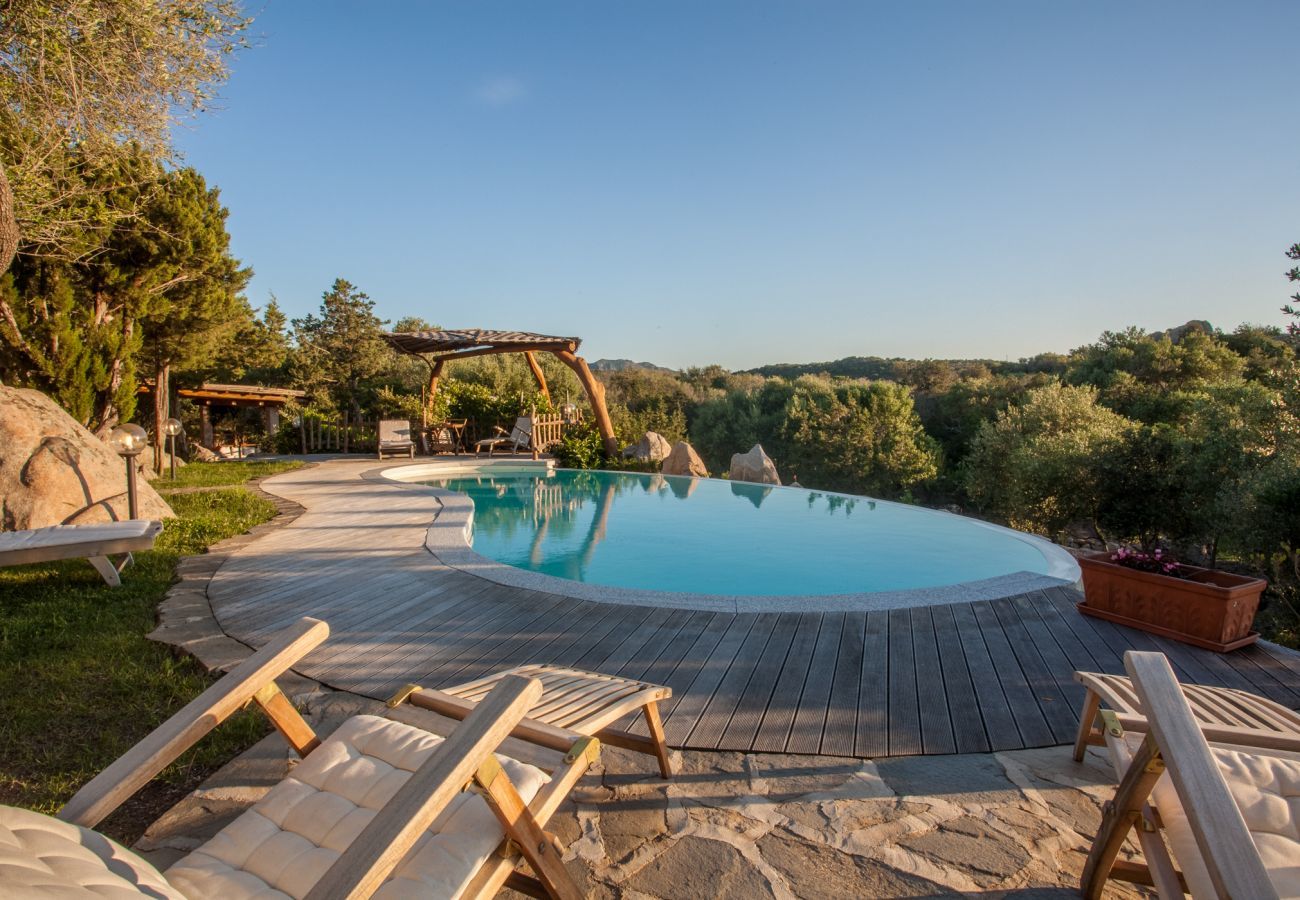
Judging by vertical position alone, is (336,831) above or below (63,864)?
below

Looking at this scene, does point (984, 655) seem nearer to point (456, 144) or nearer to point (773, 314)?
point (456, 144)

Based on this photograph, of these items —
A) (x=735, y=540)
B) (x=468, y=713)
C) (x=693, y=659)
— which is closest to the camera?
(x=468, y=713)

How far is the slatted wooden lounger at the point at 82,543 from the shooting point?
13.1 feet

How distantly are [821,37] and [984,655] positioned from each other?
10.5 metres

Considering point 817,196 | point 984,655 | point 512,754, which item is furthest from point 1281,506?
point 817,196

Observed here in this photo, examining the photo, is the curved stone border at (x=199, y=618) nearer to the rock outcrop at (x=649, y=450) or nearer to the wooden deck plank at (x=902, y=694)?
the wooden deck plank at (x=902, y=694)

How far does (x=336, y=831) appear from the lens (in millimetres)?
1507

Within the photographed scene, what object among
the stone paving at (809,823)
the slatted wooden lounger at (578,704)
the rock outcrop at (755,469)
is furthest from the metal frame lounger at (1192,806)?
the rock outcrop at (755,469)

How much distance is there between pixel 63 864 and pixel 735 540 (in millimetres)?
7291

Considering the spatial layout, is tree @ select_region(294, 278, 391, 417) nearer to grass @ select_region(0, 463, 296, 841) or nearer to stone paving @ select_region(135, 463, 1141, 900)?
grass @ select_region(0, 463, 296, 841)

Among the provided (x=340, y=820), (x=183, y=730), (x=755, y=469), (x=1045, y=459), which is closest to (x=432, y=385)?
(x=755, y=469)

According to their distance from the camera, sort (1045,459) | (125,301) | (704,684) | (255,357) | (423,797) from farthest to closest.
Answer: (255,357)
(1045,459)
(125,301)
(704,684)
(423,797)

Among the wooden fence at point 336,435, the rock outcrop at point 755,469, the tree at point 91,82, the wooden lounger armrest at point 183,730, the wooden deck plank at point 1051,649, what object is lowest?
Result: the wooden deck plank at point 1051,649

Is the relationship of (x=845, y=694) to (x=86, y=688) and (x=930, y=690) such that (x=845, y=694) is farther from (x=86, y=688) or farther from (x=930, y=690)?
(x=86, y=688)
